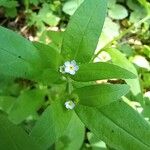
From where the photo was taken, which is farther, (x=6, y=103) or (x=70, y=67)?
(x=6, y=103)

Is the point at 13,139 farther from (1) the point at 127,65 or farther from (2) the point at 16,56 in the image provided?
(1) the point at 127,65

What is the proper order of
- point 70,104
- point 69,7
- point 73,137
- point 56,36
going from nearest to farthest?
point 70,104 → point 73,137 → point 56,36 → point 69,7

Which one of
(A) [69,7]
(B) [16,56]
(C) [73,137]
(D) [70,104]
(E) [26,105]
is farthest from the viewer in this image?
(A) [69,7]

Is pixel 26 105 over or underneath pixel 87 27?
underneath

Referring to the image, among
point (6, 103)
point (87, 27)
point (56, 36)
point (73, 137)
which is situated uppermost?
point (87, 27)

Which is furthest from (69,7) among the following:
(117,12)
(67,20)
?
(117,12)

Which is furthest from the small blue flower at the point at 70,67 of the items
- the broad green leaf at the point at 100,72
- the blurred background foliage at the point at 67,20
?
the blurred background foliage at the point at 67,20

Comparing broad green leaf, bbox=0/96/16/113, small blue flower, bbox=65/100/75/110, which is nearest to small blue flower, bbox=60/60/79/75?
small blue flower, bbox=65/100/75/110
